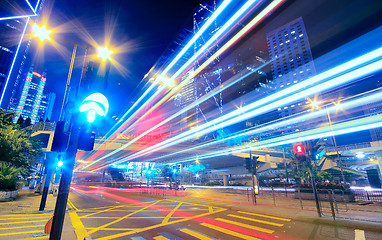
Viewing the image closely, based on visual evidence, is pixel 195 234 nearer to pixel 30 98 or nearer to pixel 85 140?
pixel 85 140

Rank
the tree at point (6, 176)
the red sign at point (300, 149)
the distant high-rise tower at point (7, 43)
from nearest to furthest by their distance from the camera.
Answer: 1. the red sign at point (300, 149)
2. the tree at point (6, 176)
3. the distant high-rise tower at point (7, 43)

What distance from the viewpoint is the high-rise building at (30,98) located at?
17175 centimetres

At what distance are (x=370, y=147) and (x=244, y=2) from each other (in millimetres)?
36256

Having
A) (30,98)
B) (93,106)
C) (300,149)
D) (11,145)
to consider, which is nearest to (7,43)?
(30,98)

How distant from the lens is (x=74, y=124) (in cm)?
377

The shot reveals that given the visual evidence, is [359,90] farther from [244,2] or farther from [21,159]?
[21,159]

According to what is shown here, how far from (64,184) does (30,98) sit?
24221 centimetres

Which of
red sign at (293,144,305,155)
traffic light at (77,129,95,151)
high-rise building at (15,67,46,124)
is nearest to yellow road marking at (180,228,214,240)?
traffic light at (77,129,95,151)

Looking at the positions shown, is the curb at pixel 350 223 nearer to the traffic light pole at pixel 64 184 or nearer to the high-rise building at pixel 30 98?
the traffic light pole at pixel 64 184

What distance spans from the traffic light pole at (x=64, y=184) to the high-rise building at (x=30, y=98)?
225641 mm

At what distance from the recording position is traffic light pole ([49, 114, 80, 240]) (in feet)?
10.7

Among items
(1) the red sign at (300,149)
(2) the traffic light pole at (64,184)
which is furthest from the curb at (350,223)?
(2) the traffic light pole at (64,184)

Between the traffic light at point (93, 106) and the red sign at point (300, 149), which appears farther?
the red sign at point (300, 149)

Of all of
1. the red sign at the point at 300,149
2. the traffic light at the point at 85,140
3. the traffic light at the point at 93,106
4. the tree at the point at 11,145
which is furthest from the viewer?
the tree at the point at 11,145
